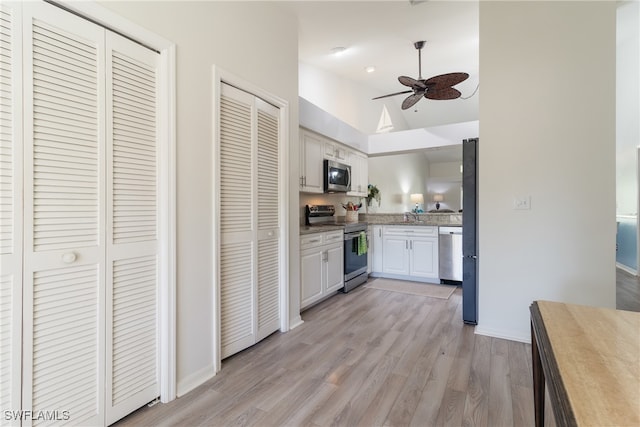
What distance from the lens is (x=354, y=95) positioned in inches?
221

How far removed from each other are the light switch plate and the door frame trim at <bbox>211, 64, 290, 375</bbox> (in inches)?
80.0

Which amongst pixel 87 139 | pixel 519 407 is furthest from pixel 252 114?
pixel 519 407

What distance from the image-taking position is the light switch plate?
2535 millimetres

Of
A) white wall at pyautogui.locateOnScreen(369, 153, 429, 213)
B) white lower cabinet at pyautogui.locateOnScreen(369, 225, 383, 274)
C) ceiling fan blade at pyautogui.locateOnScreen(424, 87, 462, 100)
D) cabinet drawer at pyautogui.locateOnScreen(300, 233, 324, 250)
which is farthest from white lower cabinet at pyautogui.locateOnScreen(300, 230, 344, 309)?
white wall at pyautogui.locateOnScreen(369, 153, 429, 213)

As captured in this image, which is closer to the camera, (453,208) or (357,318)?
(357,318)

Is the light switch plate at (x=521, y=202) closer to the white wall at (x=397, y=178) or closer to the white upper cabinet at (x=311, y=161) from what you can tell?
the white upper cabinet at (x=311, y=161)

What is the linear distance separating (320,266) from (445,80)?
259 centimetres

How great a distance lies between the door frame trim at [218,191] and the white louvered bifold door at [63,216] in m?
0.67

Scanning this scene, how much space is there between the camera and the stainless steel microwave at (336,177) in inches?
163

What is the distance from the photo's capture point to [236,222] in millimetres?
2295

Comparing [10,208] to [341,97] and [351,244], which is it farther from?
[341,97]

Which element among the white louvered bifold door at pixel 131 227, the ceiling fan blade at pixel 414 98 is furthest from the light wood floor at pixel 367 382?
the ceiling fan blade at pixel 414 98

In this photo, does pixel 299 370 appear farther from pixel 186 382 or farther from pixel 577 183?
pixel 577 183

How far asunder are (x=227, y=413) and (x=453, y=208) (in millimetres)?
11784
